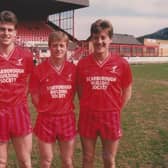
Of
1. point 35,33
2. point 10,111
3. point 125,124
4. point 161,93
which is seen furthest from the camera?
point 35,33

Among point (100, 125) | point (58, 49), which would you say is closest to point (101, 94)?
point (100, 125)

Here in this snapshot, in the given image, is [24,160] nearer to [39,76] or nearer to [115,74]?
[39,76]

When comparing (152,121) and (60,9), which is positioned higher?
(60,9)

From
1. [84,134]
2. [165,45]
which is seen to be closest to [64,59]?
[84,134]

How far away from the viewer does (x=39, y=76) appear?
3.79 metres

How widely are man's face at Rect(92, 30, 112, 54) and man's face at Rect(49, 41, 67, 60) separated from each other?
31 cm

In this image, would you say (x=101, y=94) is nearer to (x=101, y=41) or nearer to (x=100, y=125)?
(x=100, y=125)

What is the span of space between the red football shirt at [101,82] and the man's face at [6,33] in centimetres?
78

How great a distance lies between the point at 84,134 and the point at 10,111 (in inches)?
32.5

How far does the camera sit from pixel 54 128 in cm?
376

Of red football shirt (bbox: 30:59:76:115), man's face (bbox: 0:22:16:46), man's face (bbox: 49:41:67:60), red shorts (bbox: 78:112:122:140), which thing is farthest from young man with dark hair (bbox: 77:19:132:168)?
man's face (bbox: 0:22:16:46)

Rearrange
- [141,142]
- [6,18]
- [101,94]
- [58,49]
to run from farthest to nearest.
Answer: [141,142]
[101,94]
[58,49]
[6,18]

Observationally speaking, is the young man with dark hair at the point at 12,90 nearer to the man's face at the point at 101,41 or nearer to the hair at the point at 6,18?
the hair at the point at 6,18

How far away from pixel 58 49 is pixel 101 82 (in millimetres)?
566
